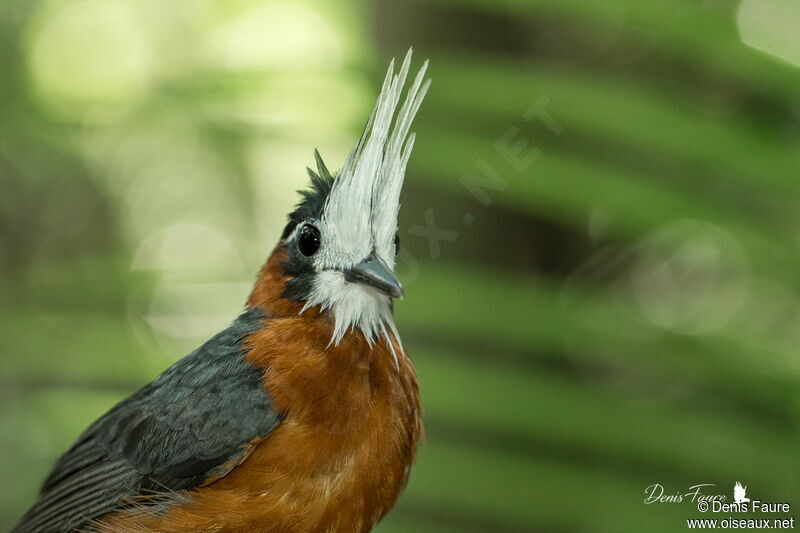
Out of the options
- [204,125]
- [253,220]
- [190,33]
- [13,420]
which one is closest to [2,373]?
[13,420]

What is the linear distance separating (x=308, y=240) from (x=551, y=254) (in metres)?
1.32

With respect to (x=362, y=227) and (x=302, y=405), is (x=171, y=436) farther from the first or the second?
(x=362, y=227)

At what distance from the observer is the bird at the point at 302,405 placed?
1.99 m

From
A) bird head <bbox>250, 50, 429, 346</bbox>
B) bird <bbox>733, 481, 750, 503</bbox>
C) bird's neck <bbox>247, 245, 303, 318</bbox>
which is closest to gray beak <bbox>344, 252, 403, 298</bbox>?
bird head <bbox>250, 50, 429, 346</bbox>

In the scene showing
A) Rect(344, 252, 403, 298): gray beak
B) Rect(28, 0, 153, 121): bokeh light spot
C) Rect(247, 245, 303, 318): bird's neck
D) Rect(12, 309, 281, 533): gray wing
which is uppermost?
Rect(28, 0, 153, 121): bokeh light spot

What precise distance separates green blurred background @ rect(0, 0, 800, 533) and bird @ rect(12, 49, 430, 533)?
0.14 m

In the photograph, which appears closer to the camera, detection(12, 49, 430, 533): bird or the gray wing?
detection(12, 49, 430, 533): bird

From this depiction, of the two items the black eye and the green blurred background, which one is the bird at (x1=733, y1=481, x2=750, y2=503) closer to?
the green blurred background

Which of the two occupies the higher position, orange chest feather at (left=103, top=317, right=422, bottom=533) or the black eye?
the black eye

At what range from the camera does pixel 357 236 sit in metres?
2.17

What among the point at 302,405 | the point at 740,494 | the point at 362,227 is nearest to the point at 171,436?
the point at 302,405

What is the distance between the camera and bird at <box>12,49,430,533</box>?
199cm

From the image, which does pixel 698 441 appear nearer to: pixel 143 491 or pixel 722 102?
pixel 722 102

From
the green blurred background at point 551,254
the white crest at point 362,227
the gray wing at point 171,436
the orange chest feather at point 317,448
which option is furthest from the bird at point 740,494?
the gray wing at point 171,436
